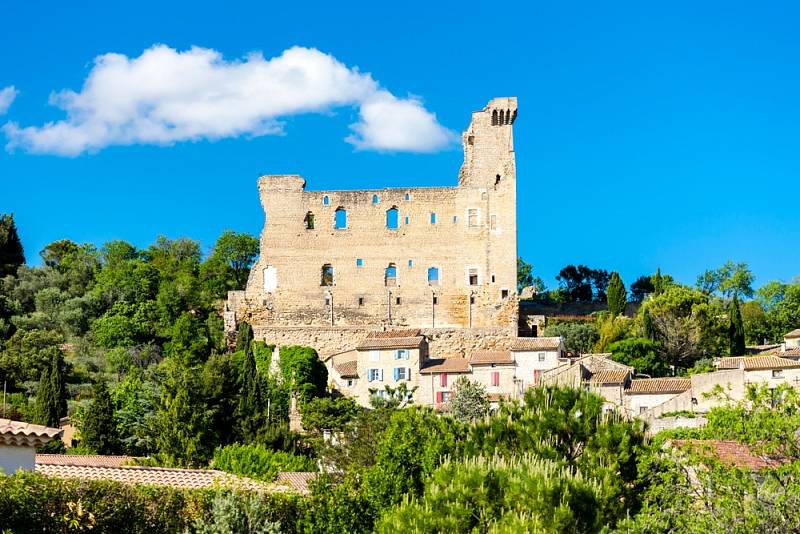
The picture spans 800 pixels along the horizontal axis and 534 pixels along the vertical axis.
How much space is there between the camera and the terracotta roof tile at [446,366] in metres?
53.3

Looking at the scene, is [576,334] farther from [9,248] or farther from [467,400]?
[9,248]

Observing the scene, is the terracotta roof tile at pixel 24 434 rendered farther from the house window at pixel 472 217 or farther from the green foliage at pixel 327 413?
the house window at pixel 472 217

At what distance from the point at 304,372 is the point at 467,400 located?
950 centimetres

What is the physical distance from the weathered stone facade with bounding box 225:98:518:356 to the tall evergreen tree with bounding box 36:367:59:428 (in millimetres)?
15423

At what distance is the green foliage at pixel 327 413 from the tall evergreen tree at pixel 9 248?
31.3 meters

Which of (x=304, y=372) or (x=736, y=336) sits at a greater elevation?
(x=736, y=336)

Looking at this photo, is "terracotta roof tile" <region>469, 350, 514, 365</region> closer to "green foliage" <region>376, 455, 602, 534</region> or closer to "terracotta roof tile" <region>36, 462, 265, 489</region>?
"terracotta roof tile" <region>36, 462, 265, 489</region>

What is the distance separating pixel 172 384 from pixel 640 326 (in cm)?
2737

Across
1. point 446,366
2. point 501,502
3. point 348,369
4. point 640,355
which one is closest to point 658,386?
point 640,355

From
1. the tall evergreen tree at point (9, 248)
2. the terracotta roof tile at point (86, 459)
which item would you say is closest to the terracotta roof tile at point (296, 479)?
the terracotta roof tile at point (86, 459)

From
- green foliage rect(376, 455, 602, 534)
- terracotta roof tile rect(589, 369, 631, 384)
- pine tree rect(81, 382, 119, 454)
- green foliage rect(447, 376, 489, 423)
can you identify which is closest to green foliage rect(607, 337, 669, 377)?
terracotta roof tile rect(589, 369, 631, 384)

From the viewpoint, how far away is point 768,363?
49.2m

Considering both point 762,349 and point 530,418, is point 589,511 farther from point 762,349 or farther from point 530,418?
point 762,349

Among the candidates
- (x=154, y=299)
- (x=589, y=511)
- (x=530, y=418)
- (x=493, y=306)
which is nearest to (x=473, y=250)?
(x=493, y=306)
